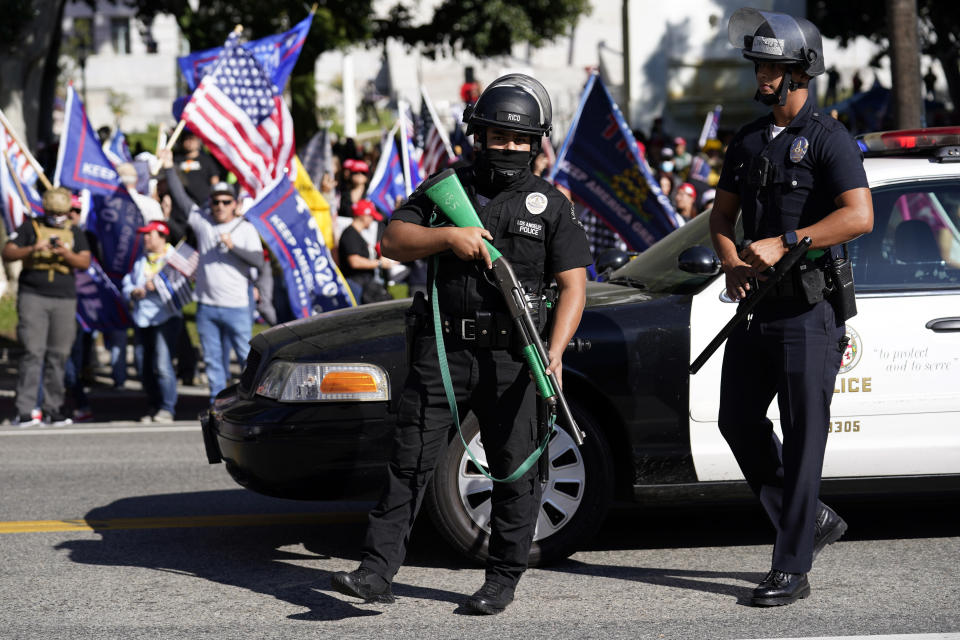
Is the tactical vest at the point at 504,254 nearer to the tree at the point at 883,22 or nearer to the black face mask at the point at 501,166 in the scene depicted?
the black face mask at the point at 501,166

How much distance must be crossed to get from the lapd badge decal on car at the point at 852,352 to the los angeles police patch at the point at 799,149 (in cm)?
90

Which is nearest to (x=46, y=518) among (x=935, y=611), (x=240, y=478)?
(x=240, y=478)

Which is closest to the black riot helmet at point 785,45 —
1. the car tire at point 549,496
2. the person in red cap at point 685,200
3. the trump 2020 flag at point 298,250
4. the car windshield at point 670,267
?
the car windshield at point 670,267

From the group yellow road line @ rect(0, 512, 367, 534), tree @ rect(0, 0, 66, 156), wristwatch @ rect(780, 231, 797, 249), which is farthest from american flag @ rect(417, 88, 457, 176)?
wristwatch @ rect(780, 231, 797, 249)

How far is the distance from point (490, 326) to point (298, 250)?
5.74 meters

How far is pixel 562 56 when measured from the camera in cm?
6475

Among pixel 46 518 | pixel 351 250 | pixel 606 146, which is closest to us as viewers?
pixel 46 518

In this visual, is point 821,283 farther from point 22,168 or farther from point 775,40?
point 22,168

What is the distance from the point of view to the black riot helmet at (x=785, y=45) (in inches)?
182

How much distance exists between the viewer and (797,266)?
4645 millimetres

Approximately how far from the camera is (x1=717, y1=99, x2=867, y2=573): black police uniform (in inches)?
182

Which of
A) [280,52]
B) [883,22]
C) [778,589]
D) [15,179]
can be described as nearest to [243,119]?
[280,52]

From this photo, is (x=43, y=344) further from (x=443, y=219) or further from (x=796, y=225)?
(x=796, y=225)

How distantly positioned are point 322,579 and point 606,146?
17.4ft
